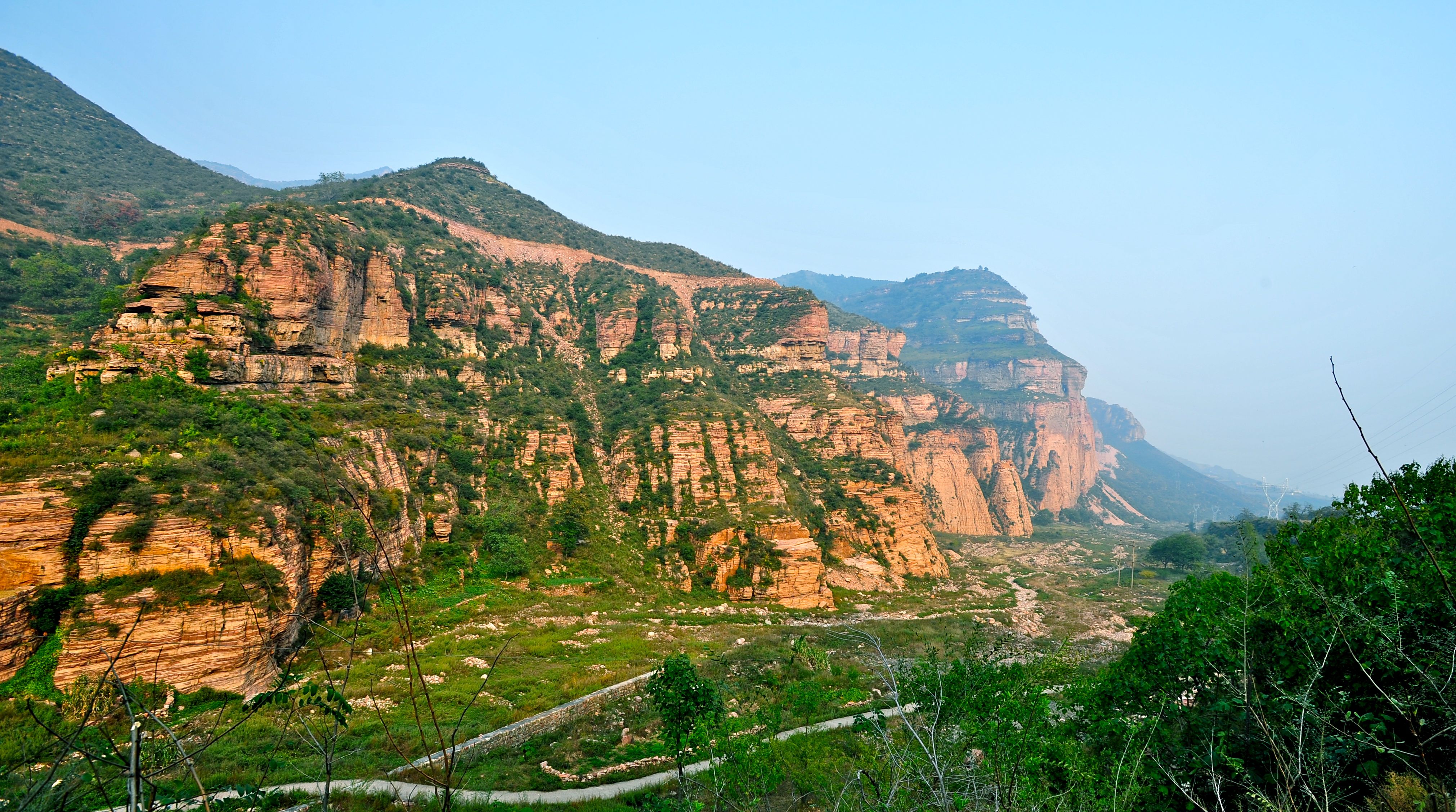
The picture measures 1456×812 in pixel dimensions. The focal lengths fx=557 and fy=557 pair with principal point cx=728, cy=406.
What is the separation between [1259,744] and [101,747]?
19579mm

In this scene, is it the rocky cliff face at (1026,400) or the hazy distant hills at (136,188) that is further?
the rocky cliff face at (1026,400)

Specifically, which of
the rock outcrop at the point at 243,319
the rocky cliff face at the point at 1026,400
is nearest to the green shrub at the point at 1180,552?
the rocky cliff face at the point at 1026,400

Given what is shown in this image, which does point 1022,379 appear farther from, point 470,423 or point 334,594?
point 334,594

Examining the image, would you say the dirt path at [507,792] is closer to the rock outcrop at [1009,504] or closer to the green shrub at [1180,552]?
the green shrub at [1180,552]

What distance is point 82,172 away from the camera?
5538 cm

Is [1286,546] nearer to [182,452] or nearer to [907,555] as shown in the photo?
[182,452]

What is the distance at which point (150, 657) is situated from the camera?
17.8 metres

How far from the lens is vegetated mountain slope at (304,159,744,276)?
68312mm

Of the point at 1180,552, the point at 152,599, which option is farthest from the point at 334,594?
the point at 1180,552

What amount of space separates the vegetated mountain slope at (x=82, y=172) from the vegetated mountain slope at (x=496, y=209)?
38.5ft

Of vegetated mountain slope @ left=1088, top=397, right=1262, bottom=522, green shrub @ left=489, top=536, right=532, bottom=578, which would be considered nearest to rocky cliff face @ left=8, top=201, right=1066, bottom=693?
green shrub @ left=489, top=536, right=532, bottom=578

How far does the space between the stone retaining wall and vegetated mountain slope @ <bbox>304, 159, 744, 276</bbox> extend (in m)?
60.7

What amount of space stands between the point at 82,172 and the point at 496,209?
3939 centimetres

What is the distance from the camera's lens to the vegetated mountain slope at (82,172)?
152ft
